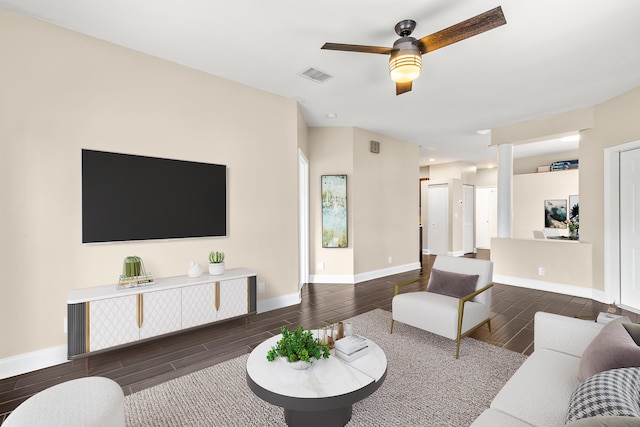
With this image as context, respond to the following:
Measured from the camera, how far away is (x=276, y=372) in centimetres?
177

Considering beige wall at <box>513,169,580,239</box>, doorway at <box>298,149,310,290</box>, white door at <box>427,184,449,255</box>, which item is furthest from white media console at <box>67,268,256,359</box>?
beige wall at <box>513,169,580,239</box>

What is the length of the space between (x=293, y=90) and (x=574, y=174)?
24.4ft

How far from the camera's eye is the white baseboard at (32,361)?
2387mm

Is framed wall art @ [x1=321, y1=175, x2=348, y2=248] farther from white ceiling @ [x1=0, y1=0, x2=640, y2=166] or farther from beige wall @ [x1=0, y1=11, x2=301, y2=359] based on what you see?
beige wall @ [x1=0, y1=11, x2=301, y2=359]

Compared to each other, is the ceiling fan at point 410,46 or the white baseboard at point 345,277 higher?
the ceiling fan at point 410,46

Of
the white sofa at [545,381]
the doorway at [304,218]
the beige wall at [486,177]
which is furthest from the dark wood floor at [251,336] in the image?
the beige wall at [486,177]

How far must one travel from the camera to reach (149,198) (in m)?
3.08

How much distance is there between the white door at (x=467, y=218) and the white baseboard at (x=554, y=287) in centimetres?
374

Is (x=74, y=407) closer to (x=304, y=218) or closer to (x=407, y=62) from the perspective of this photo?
(x=407, y=62)

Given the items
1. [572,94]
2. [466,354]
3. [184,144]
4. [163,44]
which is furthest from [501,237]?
[163,44]

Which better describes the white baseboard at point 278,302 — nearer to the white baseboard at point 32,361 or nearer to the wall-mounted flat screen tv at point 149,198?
the wall-mounted flat screen tv at point 149,198

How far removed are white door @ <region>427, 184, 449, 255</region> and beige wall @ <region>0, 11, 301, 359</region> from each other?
6.81 metres

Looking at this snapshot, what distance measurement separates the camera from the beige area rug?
6.23ft

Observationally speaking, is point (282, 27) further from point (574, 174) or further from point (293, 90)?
point (574, 174)
